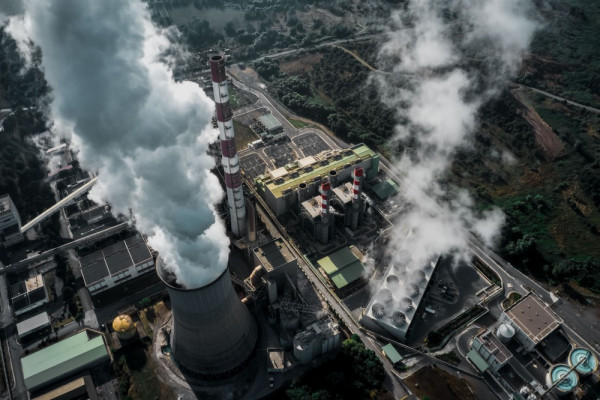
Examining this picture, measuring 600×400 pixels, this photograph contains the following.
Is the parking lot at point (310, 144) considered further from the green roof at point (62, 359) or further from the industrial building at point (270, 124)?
the green roof at point (62, 359)

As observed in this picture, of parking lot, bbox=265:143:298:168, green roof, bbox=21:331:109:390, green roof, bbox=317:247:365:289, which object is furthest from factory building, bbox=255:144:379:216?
green roof, bbox=21:331:109:390

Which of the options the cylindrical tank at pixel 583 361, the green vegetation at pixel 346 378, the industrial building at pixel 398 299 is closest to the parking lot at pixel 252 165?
the industrial building at pixel 398 299

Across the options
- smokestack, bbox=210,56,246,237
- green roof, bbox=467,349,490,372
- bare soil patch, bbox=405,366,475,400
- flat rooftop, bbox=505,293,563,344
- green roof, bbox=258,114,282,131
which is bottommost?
bare soil patch, bbox=405,366,475,400

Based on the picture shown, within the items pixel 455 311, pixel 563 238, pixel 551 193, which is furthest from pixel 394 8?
pixel 455 311

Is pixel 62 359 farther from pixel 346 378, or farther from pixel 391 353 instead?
pixel 391 353

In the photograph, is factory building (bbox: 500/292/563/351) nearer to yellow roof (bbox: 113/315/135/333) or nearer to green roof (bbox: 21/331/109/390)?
yellow roof (bbox: 113/315/135/333)
